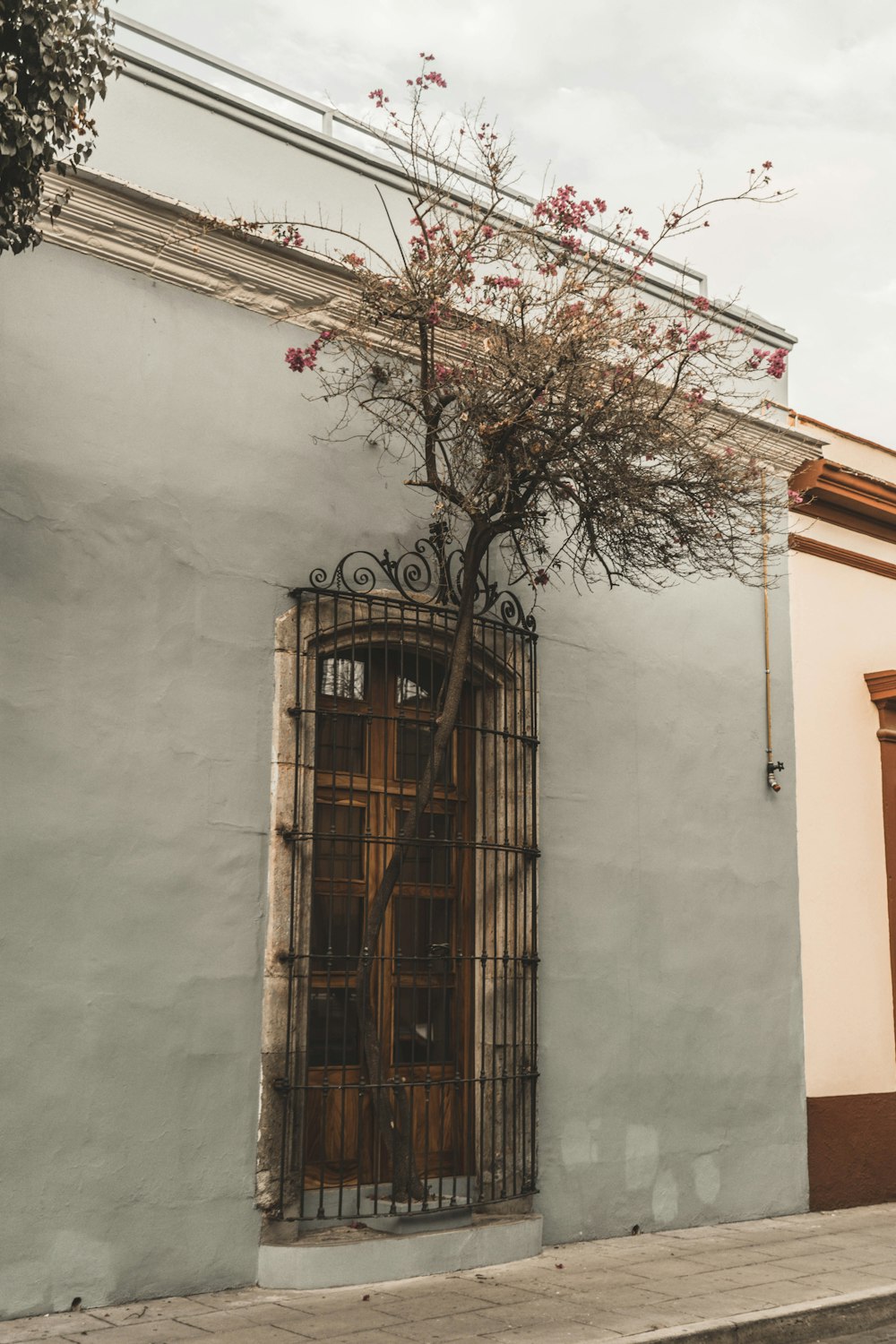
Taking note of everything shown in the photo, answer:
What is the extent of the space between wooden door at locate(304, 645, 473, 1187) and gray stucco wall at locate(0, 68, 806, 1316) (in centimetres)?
44

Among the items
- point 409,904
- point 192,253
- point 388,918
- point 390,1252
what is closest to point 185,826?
point 388,918

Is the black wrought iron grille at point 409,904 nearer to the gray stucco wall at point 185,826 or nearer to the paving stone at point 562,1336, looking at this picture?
the gray stucco wall at point 185,826

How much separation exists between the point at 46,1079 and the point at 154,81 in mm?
4475

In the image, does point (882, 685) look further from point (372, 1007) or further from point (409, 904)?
point (372, 1007)

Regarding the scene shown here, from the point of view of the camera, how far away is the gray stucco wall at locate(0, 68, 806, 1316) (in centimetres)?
537

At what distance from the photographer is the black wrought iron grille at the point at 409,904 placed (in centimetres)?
614

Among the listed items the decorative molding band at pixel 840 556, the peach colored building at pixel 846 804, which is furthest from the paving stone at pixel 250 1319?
the decorative molding band at pixel 840 556

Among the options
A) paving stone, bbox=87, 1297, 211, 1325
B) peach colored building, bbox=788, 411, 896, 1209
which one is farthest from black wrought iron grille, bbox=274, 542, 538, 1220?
peach colored building, bbox=788, 411, 896, 1209

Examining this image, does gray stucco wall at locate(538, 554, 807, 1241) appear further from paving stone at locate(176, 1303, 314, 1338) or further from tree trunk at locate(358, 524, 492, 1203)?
paving stone at locate(176, 1303, 314, 1338)

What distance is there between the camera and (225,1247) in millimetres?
5660

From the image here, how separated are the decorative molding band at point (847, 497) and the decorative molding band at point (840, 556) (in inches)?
7.2

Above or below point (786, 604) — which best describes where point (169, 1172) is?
below

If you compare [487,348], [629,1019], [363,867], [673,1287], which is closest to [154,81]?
[487,348]

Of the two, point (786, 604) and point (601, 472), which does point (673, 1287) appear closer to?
point (601, 472)
